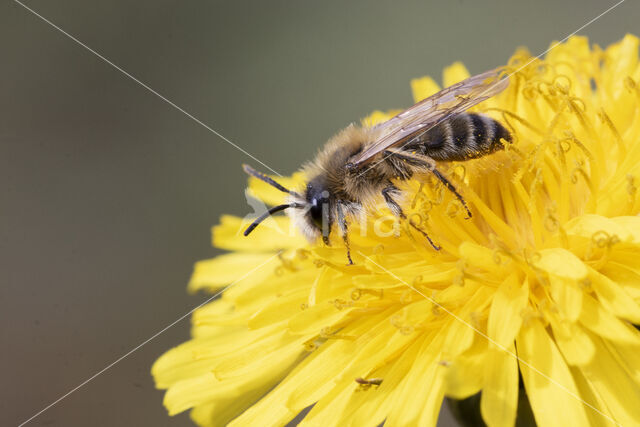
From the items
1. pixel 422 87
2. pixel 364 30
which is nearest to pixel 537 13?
pixel 364 30

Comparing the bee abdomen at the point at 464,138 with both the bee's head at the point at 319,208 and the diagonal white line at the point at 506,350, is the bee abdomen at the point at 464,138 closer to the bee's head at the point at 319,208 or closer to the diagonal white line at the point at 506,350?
the bee's head at the point at 319,208

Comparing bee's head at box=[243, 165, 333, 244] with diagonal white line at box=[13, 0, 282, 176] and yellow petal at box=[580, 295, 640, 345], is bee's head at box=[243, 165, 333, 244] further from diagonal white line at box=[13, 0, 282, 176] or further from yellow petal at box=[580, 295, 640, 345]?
diagonal white line at box=[13, 0, 282, 176]

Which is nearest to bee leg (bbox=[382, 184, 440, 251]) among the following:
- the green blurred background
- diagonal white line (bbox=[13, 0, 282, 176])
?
the green blurred background

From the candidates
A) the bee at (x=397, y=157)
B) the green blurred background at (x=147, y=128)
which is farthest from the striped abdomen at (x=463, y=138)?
the green blurred background at (x=147, y=128)

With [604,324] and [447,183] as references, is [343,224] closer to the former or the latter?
[447,183]

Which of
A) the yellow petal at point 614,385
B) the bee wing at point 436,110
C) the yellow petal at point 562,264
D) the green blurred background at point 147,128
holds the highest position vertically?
the green blurred background at point 147,128

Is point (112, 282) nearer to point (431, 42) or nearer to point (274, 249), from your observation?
point (274, 249)

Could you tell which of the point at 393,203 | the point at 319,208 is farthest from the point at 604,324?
the point at 319,208
